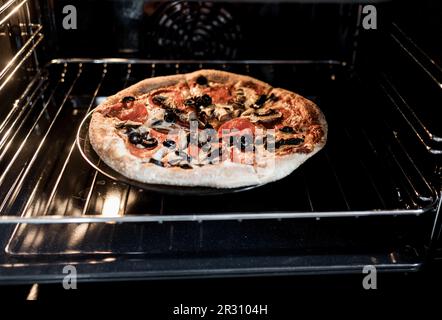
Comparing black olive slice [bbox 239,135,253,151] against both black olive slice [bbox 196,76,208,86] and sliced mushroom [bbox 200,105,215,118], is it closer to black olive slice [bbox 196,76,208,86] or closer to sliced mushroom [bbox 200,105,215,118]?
sliced mushroom [bbox 200,105,215,118]

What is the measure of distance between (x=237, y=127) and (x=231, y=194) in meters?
0.23

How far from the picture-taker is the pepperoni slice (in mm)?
1773

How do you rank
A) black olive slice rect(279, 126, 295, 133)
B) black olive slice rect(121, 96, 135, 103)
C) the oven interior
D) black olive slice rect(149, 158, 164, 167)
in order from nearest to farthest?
the oven interior < black olive slice rect(149, 158, 164, 167) < black olive slice rect(279, 126, 295, 133) < black olive slice rect(121, 96, 135, 103)

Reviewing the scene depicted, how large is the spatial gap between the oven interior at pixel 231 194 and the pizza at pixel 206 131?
0.43ft

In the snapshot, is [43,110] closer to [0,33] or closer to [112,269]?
[0,33]

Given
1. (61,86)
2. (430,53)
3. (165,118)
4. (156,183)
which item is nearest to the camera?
(156,183)

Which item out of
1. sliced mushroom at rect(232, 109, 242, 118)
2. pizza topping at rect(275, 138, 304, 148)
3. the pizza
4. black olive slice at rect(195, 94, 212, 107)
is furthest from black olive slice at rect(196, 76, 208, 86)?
pizza topping at rect(275, 138, 304, 148)

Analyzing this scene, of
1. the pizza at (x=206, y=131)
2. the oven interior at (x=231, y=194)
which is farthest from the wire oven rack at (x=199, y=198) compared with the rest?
the pizza at (x=206, y=131)

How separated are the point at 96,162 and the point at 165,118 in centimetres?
32

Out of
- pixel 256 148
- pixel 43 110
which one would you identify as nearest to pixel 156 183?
pixel 256 148

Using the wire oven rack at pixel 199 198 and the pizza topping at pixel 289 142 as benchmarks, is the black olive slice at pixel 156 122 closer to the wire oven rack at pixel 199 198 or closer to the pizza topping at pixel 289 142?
the wire oven rack at pixel 199 198

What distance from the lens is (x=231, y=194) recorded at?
174 centimetres

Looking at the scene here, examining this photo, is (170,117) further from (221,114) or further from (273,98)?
(273,98)

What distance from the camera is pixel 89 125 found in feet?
5.82
